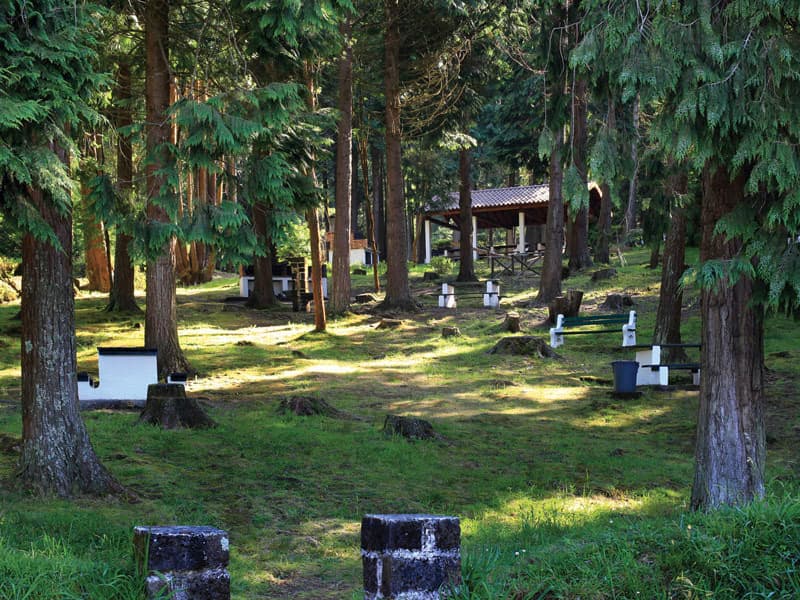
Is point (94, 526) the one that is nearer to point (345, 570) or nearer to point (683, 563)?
point (345, 570)

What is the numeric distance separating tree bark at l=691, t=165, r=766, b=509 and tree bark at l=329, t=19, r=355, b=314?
17.3m

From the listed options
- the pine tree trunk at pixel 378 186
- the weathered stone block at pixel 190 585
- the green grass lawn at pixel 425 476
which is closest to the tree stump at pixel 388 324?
the green grass lawn at pixel 425 476

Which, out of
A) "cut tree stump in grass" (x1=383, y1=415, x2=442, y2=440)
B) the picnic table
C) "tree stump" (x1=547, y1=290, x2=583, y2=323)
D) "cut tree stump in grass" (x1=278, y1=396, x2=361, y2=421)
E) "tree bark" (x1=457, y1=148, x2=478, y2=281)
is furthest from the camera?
the picnic table

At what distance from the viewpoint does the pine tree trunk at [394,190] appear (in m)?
25.3

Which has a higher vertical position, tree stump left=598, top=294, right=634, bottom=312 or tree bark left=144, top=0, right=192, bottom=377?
tree bark left=144, top=0, right=192, bottom=377

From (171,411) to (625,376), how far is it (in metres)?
7.76

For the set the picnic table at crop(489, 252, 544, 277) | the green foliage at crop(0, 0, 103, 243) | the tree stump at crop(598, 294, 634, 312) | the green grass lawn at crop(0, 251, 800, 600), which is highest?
the green foliage at crop(0, 0, 103, 243)

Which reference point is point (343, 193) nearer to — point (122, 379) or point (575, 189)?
point (122, 379)

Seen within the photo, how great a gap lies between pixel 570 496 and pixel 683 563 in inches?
193

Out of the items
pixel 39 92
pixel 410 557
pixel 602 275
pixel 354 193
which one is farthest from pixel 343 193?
pixel 354 193

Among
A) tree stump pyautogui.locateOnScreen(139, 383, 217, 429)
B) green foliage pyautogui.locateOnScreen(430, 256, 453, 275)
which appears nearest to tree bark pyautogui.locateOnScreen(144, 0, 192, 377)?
tree stump pyautogui.locateOnScreen(139, 383, 217, 429)

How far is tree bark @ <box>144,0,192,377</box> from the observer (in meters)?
11.8

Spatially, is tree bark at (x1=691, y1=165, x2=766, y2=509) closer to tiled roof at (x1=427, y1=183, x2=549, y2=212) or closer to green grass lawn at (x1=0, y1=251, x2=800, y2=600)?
green grass lawn at (x1=0, y1=251, x2=800, y2=600)

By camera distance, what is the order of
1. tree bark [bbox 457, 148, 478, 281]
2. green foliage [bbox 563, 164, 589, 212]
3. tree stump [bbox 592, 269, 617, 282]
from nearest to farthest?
1. green foliage [bbox 563, 164, 589, 212]
2. tree stump [bbox 592, 269, 617, 282]
3. tree bark [bbox 457, 148, 478, 281]
